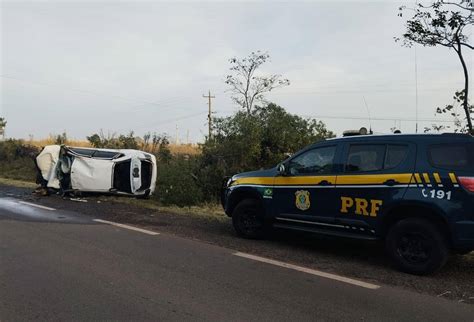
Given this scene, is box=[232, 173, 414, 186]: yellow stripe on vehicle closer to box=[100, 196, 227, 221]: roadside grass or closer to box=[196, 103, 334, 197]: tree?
box=[100, 196, 227, 221]: roadside grass

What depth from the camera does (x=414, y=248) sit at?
6355mm

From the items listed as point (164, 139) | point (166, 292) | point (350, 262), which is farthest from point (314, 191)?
point (164, 139)

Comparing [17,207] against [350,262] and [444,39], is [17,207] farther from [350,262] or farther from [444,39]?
[444,39]

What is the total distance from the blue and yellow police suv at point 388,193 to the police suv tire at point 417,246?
12 millimetres

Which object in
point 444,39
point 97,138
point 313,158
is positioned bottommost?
point 313,158

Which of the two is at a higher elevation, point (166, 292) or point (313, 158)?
point (313, 158)

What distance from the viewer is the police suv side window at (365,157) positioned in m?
6.77

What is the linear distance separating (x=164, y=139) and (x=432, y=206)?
19.0m

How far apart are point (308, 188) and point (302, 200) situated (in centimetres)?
23

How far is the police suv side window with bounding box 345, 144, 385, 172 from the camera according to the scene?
267 inches

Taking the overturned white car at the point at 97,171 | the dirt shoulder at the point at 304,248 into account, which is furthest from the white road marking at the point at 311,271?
the overturned white car at the point at 97,171

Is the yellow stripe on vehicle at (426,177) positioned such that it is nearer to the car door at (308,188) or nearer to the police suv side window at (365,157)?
the police suv side window at (365,157)

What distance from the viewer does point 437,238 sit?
6.08 metres

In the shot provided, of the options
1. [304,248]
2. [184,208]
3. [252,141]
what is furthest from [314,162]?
[252,141]
